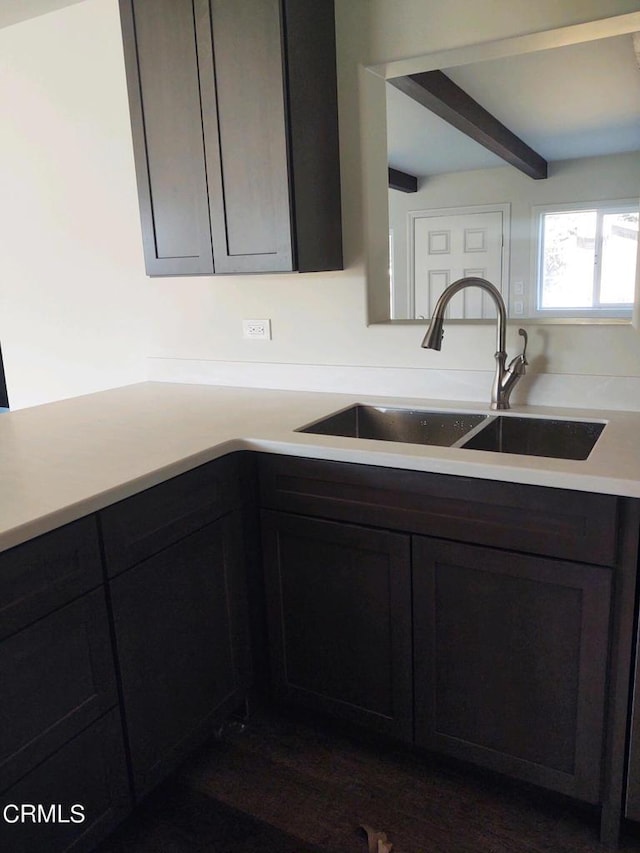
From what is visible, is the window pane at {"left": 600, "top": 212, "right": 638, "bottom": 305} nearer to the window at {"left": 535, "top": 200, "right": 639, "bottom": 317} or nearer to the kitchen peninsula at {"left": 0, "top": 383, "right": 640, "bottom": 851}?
the window at {"left": 535, "top": 200, "right": 639, "bottom": 317}

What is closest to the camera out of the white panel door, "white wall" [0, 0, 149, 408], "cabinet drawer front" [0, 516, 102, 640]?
"cabinet drawer front" [0, 516, 102, 640]

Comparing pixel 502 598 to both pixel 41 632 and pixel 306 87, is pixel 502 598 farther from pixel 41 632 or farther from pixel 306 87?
pixel 306 87

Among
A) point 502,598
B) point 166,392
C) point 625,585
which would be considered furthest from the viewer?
point 166,392

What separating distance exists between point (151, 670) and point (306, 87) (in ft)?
5.37

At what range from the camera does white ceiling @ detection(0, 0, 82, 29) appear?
2395 mm

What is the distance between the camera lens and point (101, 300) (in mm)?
2715

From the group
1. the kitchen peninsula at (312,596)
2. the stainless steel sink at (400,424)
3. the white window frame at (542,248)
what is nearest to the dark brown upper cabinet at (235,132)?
the stainless steel sink at (400,424)

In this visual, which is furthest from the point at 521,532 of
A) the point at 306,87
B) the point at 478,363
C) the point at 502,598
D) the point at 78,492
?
the point at 306,87

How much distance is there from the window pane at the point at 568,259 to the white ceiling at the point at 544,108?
1.71 feet

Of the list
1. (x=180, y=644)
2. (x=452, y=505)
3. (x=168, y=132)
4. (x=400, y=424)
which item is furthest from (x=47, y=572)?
(x=168, y=132)

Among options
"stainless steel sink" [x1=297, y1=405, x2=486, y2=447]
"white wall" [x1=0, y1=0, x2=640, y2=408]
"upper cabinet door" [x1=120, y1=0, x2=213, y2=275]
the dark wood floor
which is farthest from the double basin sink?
the dark wood floor

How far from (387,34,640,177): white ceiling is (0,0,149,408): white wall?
137 cm

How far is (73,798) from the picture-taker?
1282 mm

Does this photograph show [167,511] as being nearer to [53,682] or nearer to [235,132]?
[53,682]
